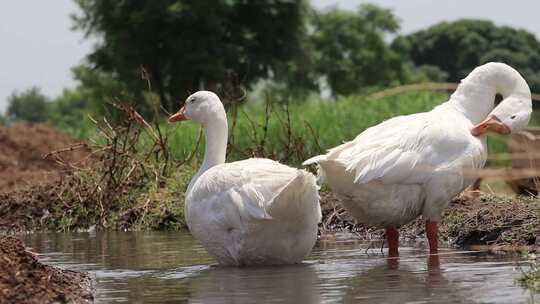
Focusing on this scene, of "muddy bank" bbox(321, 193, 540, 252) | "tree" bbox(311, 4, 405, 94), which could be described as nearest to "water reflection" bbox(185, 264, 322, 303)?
"muddy bank" bbox(321, 193, 540, 252)

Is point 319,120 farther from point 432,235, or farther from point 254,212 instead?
point 254,212

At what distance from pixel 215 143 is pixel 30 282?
357 cm

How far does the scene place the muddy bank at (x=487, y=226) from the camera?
9930 mm

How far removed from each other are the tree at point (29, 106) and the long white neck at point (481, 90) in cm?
6954

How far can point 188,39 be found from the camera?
4038 centimetres

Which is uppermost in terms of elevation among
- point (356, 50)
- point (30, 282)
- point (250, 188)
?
point (356, 50)

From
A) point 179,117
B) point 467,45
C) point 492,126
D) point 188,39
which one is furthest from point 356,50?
point 492,126

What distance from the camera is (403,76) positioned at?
6144 cm

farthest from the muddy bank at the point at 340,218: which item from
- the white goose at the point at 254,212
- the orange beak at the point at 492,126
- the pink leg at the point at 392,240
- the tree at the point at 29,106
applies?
the tree at the point at 29,106

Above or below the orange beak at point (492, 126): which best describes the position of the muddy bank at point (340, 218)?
below

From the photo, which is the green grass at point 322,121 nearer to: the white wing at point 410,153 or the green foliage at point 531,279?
the white wing at point 410,153

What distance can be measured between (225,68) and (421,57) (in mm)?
33100

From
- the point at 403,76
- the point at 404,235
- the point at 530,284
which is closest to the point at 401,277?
the point at 530,284

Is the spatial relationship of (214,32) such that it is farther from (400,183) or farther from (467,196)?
(400,183)
